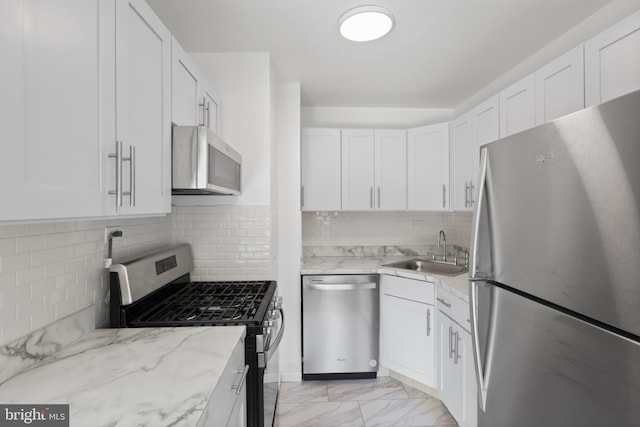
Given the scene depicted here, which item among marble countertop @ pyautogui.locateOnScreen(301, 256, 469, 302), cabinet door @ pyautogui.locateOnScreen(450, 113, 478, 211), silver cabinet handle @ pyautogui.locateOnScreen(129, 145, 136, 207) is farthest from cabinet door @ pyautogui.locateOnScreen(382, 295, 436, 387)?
silver cabinet handle @ pyautogui.locateOnScreen(129, 145, 136, 207)

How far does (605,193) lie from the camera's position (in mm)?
903

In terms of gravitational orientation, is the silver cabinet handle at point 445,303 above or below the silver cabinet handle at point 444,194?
below

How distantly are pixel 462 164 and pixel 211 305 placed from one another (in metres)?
2.16

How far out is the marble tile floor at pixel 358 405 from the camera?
2242mm

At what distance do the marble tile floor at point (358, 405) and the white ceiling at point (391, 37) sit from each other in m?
2.49

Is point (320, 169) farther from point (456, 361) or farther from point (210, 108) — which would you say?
point (456, 361)

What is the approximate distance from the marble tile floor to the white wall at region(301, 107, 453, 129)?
8.02 ft

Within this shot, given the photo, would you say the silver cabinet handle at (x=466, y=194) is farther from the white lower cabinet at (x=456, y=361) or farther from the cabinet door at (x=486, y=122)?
the white lower cabinet at (x=456, y=361)

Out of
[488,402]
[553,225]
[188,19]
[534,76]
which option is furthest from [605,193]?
[188,19]

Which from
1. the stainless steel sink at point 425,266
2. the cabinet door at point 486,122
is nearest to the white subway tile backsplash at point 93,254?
the stainless steel sink at point 425,266

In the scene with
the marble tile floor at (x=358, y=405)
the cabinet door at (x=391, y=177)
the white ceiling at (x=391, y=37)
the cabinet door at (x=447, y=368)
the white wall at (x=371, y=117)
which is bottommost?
the marble tile floor at (x=358, y=405)

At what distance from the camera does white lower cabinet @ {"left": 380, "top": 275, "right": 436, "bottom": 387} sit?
2514mm

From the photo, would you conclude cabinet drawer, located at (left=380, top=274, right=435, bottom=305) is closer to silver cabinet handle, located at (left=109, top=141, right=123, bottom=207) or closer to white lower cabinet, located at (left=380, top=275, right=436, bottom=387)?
white lower cabinet, located at (left=380, top=275, right=436, bottom=387)

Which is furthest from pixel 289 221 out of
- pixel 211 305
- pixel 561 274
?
pixel 561 274
